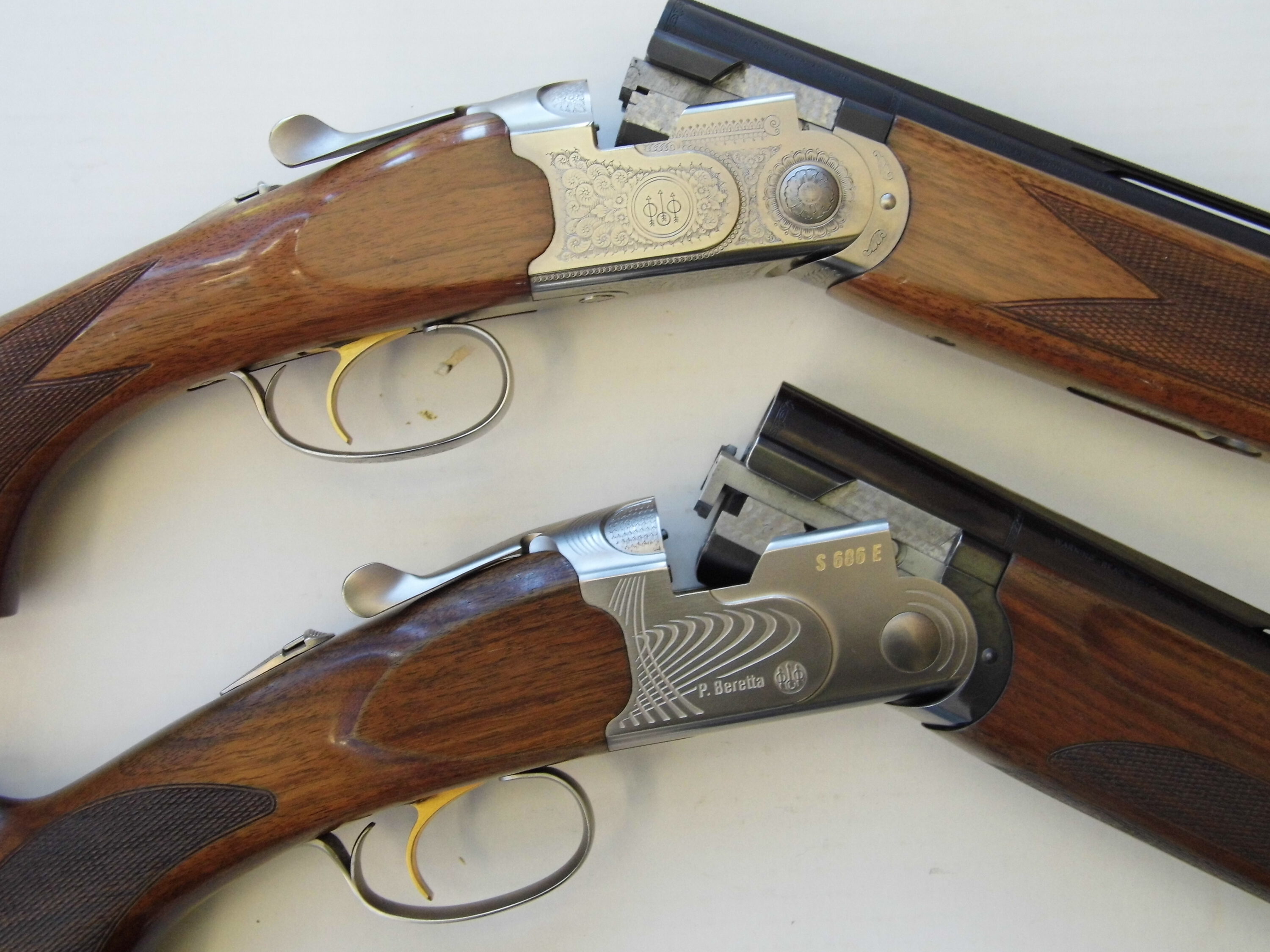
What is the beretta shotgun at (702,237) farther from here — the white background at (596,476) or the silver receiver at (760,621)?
the silver receiver at (760,621)

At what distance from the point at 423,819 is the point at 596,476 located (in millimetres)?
688

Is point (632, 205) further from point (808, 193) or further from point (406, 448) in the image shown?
point (406, 448)

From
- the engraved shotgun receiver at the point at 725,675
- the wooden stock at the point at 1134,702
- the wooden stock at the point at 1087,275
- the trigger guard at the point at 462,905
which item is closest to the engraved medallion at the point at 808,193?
the wooden stock at the point at 1087,275

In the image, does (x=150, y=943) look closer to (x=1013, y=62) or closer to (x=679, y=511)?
(x=679, y=511)

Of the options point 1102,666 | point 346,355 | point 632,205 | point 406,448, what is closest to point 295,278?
point 346,355

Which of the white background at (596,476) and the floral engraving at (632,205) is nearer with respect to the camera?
the floral engraving at (632,205)

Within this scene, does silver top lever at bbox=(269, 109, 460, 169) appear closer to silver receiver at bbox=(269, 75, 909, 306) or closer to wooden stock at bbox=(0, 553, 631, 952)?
silver receiver at bbox=(269, 75, 909, 306)

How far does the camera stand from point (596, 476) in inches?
70.2

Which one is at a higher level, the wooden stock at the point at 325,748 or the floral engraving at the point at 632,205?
the floral engraving at the point at 632,205

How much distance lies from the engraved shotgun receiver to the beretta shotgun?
0.99 ft

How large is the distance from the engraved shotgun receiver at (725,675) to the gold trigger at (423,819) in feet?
0.04

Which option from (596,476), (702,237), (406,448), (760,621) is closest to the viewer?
(760,621)

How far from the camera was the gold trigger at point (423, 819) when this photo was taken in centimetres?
142

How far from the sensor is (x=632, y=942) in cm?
174
